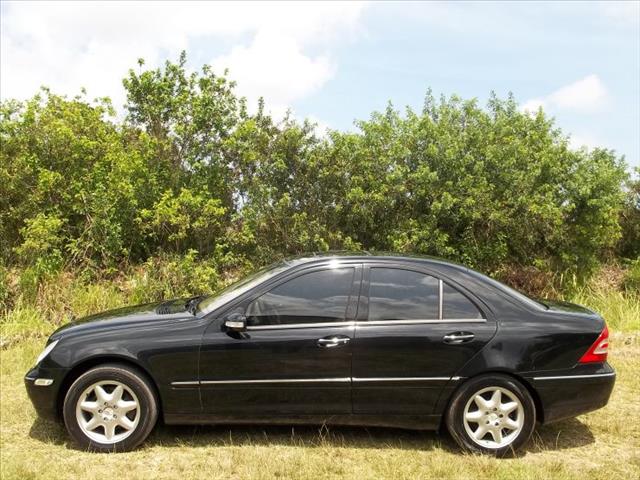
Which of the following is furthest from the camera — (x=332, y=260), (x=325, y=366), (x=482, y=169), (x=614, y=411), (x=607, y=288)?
(x=607, y=288)

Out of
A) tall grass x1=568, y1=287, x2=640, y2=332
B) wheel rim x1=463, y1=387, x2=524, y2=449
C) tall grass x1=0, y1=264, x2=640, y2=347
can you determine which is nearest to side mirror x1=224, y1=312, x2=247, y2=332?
wheel rim x1=463, y1=387, x2=524, y2=449

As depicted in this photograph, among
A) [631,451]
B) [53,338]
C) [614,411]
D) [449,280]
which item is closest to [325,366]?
[449,280]

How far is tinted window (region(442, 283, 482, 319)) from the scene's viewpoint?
4.93 m

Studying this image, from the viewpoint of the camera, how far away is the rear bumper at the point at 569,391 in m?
4.82

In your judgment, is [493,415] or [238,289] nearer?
Result: [493,415]

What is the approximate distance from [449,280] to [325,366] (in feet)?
3.93

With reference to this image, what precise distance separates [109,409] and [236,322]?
1.17m

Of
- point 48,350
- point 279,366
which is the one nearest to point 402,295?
point 279,366

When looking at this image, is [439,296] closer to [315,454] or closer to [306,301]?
[306,301]

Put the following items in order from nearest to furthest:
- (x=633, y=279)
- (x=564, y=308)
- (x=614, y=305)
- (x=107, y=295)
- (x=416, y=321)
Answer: (x=416, y=321) < (x=564, y=308) < (x=107, y=295) < (x=614, y=305) < (x=633, y=279)

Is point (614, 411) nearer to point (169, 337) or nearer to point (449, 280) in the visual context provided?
point (449, 280)

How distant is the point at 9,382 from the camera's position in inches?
260

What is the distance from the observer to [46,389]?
4828mm

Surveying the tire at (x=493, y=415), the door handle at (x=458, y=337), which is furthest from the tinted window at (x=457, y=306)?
the tire at (x=493, y=415)
